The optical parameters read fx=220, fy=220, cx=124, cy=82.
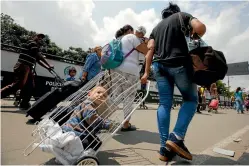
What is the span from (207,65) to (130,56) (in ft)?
4.99

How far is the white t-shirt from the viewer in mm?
3525

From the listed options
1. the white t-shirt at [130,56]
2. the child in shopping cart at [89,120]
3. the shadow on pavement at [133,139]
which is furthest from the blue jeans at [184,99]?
the white t-shirt at [130,56]

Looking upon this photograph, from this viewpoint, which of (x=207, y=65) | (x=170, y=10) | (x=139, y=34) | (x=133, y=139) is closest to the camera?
(x=207, y=65)

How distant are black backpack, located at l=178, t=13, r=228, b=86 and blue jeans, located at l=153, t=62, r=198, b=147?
16 cm

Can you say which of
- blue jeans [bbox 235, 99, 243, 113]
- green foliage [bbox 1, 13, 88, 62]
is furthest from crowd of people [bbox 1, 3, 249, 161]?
green foliage [bbox 1, 13, 88, 62]

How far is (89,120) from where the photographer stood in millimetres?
2307

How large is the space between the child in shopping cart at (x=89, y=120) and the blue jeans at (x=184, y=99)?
2.35 feet

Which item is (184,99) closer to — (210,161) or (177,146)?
(177,146)

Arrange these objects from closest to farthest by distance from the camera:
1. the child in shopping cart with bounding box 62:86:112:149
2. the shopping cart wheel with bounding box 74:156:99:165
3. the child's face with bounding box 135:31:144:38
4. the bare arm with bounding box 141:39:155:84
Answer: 1. the shopping cart wheel with bounding box 74:156:99:165
2. the child in shopping cart with bounding box 62:86:112:149
3. the bare arm with bounding box 141:39:155:84
4. the child's face with bounding box 135:31:144:38

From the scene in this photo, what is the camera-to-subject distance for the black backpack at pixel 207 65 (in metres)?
2.29

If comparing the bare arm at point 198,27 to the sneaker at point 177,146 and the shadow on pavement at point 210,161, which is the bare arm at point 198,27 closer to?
the sneaker at point 177,146

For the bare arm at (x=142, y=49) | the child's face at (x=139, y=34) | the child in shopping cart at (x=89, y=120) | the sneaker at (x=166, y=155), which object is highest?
the child's face at (x=139, y=34)

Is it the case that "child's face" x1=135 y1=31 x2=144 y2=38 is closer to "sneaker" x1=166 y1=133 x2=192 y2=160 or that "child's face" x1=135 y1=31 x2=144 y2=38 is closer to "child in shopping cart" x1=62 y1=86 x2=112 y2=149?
"child in shopping cart" x1=62 y1=86 x2=112 y2=149

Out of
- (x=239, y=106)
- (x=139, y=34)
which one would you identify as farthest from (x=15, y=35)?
(x=139, y=34)
